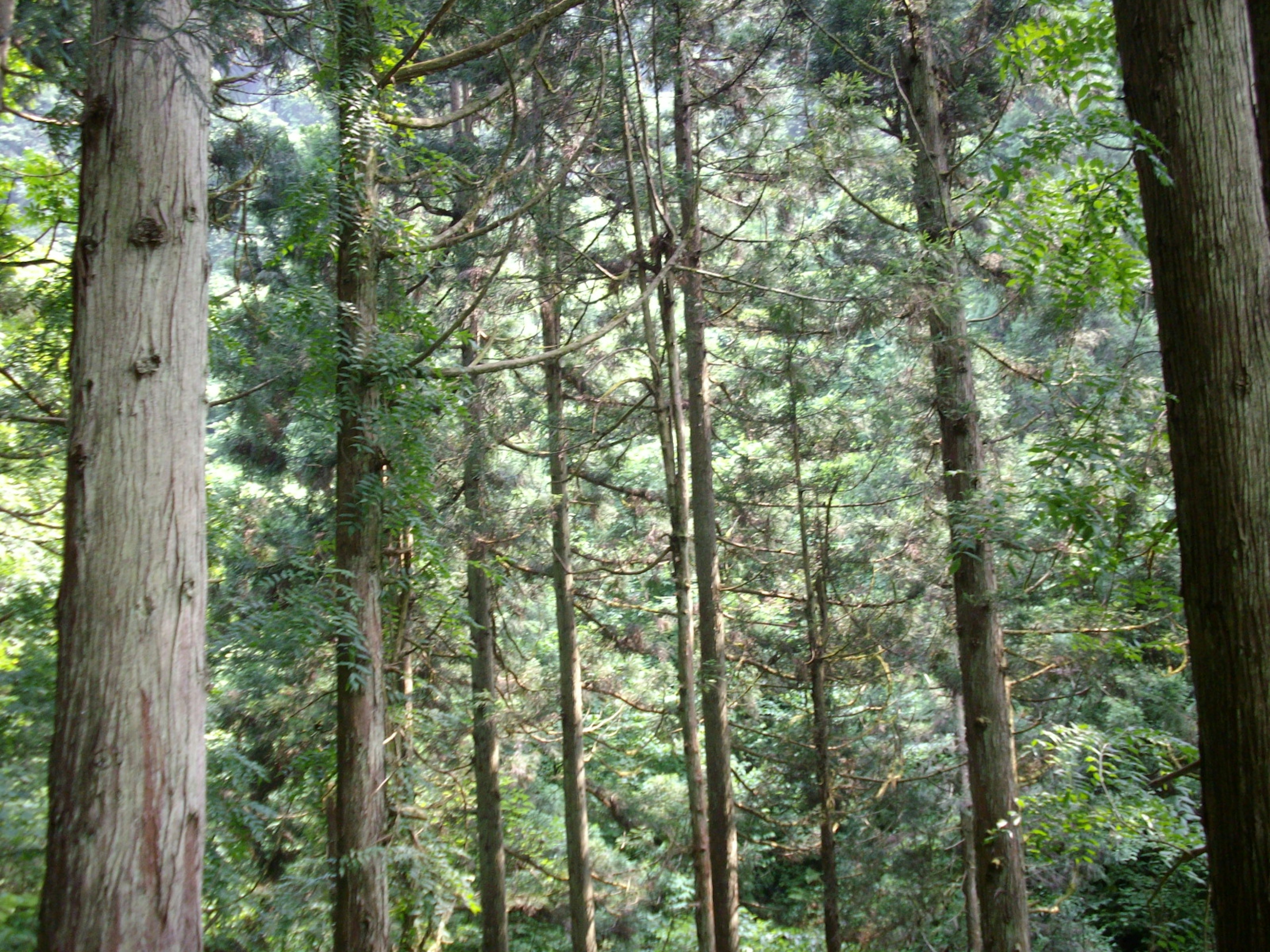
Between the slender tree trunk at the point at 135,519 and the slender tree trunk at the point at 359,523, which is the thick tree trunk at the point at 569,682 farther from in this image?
the slender tree trunk at the point at 135,519

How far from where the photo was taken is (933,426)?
1013cm

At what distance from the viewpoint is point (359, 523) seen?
5.11 metres

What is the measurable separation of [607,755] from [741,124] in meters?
11.3

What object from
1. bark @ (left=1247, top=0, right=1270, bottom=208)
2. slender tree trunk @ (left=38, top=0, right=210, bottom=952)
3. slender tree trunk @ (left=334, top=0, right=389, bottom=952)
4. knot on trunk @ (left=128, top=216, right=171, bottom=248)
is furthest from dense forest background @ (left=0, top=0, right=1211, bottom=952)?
knot on trunk @ (left=128, top=216, right=171, bottom=248)

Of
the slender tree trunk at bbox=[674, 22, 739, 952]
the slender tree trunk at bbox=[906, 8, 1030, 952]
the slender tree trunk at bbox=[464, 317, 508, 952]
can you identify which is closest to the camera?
the slender tree trunk at bbox=[906, 8, 1030, 952]

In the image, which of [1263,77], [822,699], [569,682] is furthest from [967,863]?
[1263,77]

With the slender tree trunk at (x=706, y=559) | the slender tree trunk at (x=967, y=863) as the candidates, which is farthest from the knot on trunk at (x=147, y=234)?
the slender tree trunk at (x=967, y=863)

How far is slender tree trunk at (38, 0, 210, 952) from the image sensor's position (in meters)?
2.63

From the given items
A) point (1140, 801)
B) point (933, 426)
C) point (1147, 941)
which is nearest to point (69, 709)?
point (1140, 801)

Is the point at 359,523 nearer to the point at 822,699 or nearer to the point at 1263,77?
the point at 1263,77

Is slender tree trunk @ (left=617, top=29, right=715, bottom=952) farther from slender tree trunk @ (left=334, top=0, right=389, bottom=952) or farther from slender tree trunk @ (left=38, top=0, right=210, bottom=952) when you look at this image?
slender tree trunk @ (left=38, top=0, right=210, bottom=952)

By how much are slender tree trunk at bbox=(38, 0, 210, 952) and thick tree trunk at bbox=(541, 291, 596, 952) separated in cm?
664

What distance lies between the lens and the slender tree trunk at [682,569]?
7.15 metres

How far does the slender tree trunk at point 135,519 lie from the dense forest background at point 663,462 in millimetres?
364
